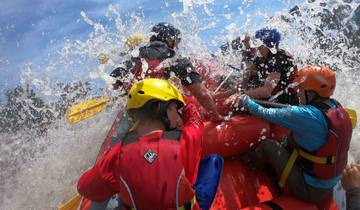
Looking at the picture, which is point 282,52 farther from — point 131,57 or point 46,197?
point 46,197

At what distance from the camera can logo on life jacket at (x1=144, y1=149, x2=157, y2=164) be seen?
2.51 metres

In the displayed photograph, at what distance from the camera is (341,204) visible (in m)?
3.87

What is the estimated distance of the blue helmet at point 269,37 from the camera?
458 centimetres

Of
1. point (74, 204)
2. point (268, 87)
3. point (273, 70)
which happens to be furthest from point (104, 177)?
point (273, 70)

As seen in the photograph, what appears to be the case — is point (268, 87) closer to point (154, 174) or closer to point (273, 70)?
point (273, 70)

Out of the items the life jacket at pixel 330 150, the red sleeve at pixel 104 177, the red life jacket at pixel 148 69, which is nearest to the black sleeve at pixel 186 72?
the red life jacket at pixel 148 69

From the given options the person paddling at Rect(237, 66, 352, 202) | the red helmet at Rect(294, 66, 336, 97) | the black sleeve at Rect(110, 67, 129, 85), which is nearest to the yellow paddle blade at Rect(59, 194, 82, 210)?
the black sleeve at Rect(110, 67, 129, 85)

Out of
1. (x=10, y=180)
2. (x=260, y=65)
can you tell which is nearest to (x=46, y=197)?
(x=10, y=180)

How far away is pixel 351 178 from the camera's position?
11.6 ft

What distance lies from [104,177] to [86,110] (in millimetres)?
2927

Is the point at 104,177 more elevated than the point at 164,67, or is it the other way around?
the point at 104,177

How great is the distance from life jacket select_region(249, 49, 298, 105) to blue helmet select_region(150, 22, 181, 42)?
1021 millimetres

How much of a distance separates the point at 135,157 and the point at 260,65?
2619 mm

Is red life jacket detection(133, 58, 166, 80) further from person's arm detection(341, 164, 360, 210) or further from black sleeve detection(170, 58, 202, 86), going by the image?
person's arm detection(341, 164, 360, 210)
